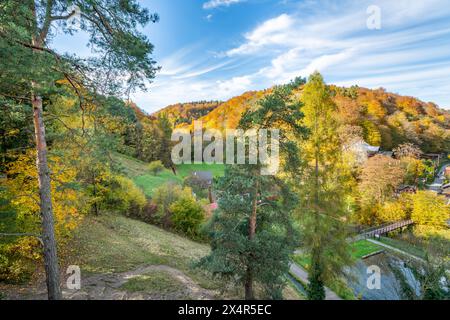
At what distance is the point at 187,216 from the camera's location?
19969 millimetres

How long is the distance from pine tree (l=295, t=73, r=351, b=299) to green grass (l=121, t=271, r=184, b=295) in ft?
17.9

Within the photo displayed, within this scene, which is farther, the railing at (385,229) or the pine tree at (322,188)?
the railing at (385,229)

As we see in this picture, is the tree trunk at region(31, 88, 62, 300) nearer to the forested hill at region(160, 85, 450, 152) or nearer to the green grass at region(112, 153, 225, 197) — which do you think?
the green grass at region(112, 153, 225, 197)

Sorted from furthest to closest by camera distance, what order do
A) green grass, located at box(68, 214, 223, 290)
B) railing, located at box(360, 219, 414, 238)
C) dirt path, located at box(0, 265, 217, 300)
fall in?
railing, located at box(360, 219, 414, 238), green grass, located at box(68, 214, 223, 290), dirt path, located at box(0, 265, 217, 300)

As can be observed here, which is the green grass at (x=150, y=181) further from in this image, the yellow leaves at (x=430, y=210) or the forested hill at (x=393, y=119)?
the yellow leaves at (x=430, y=210)

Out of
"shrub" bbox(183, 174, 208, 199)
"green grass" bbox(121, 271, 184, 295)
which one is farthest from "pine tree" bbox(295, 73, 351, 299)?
"shrub" bbox(183, 174, 208, 199)

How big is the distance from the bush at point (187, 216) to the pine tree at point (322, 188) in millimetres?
11947

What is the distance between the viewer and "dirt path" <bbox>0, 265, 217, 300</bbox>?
7.20 m

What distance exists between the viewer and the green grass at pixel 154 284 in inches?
327

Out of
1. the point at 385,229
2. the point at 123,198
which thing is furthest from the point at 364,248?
the point at 123,198

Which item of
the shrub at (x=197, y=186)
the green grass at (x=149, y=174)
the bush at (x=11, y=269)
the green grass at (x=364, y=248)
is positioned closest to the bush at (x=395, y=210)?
the green grass at (x=364, y=248)
